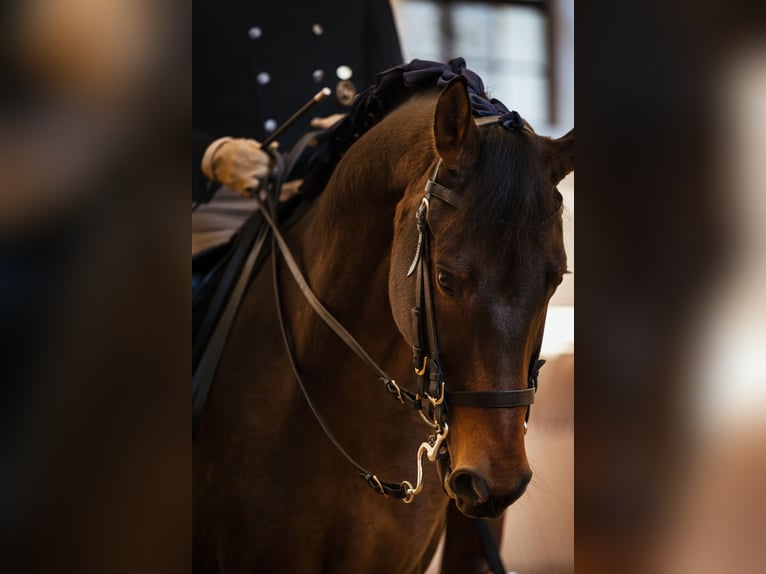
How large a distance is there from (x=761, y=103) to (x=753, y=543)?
0.28 metres

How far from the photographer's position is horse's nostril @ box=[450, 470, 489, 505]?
1.92 feet

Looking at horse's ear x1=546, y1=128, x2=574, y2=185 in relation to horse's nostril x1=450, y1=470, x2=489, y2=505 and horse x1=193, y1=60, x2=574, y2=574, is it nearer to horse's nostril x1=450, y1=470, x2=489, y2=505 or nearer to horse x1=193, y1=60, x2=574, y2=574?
horse x1=193, y1=60, x2=574, y2=574

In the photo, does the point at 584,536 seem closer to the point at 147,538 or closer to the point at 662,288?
the point at 662,288

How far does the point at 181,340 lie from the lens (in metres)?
0.41

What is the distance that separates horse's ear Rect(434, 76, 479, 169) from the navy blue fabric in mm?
40

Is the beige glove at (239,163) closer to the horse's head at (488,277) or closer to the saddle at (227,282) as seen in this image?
the saddle at (227,282)

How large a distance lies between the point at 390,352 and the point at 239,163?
36 cm

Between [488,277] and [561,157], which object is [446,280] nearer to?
[488,277]

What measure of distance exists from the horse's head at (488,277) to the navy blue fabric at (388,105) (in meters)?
0.05

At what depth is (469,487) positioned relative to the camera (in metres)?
0.61

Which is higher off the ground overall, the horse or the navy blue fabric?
the navy blue fabric

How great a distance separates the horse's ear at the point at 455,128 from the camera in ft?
2.02

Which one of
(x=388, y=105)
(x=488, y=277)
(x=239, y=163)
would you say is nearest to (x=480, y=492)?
(x=488, y=277)

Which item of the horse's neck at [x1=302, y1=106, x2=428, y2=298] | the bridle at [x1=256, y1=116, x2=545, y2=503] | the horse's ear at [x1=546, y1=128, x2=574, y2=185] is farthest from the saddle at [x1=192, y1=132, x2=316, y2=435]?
the horse's ear at [x1=546, y1=128, x2=574, y2=185]
